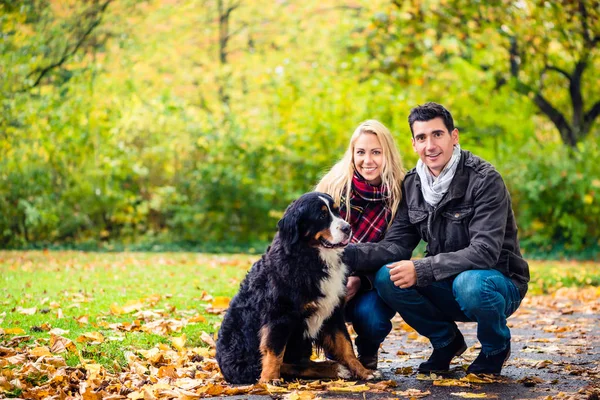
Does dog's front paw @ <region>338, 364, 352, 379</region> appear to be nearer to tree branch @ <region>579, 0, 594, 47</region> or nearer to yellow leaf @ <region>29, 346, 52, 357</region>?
yellow leaf @ <region>29, 346, 52, 357</region>

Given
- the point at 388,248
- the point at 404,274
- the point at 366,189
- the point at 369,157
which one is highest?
the point at 369,157

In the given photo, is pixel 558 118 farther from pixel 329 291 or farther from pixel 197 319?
pixel 329 291

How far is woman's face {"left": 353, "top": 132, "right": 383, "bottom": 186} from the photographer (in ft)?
16.7

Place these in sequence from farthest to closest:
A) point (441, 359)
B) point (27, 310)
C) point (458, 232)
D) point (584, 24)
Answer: point (584, 24)
point (27, 310)
point (441, 359)
point (458, 232)

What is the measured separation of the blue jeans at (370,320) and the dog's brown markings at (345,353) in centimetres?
29

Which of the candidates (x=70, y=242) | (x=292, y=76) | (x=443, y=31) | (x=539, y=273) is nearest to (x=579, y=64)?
(x=443, y=31)

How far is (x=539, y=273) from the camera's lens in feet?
36.8

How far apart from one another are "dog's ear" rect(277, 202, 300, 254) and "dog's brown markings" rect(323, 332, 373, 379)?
675 millimetres

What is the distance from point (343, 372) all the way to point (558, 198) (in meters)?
12.1

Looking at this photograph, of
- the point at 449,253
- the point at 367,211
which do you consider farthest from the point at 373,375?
the point at 367,211

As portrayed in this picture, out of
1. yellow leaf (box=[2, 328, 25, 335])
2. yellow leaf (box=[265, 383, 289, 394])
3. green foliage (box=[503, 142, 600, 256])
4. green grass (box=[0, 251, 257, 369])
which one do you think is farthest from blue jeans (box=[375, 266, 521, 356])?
green foliage (box=[503, 142, 600, 256])

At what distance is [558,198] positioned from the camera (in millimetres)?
15250

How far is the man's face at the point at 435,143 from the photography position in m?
4.71

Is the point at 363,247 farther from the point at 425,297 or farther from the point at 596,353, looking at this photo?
the point at 596,353
